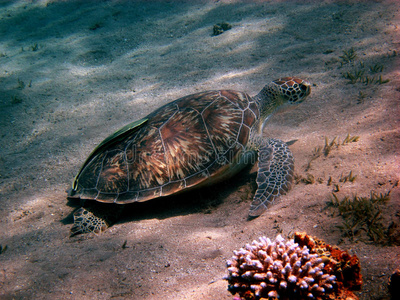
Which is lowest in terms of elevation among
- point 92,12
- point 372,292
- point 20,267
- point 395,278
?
point 20,267

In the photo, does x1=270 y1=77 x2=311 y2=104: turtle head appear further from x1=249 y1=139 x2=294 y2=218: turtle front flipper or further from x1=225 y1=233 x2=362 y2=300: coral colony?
x1=225 y1=233 x2=362 y2=300: coral colony

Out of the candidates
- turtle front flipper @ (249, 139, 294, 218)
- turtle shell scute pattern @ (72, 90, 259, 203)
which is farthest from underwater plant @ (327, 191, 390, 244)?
turtle shell scute pattern @ (72, 90, 259, 203)

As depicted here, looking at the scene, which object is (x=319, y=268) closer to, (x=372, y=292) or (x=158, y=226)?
(x=372, y=292)

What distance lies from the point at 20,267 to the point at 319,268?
A: 2.99m

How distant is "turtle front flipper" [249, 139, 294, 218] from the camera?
9.02ft

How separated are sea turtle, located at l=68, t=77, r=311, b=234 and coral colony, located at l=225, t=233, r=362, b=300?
1105mm

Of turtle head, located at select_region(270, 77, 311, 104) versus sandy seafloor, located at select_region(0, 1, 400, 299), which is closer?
sandy seafloor, located at select_region(0, 1, 400, 299)

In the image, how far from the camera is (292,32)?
652cm

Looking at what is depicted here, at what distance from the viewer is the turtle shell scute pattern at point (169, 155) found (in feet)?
10.3

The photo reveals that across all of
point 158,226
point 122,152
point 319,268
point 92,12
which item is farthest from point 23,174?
point 92,12

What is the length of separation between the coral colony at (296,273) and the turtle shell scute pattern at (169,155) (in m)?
Result: 1.59

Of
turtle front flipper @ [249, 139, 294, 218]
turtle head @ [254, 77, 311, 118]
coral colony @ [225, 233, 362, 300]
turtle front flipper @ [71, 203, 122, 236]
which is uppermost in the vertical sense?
turtle head @ [254, 77, 311, 118]

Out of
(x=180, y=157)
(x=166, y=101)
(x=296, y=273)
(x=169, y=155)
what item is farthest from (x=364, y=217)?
(x=166, y=101)

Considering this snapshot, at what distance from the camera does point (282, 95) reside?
13.3 feet
